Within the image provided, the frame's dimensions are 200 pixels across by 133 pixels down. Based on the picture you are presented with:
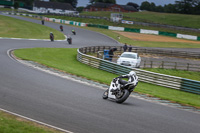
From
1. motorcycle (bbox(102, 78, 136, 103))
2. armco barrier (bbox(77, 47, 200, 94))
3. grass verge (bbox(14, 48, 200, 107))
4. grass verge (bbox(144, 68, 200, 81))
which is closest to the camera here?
motorcycle (bbox(102, 78, 136, 103))

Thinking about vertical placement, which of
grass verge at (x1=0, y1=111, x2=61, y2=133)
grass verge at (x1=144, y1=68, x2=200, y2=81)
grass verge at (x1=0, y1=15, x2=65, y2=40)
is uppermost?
grass verge at (x1=0, y1=111, x2=61, y2=133)

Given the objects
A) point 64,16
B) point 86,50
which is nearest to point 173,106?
point 86,50

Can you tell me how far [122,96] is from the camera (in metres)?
11.5

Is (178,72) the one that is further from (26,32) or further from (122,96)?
(26,32)

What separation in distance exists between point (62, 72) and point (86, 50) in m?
16.0

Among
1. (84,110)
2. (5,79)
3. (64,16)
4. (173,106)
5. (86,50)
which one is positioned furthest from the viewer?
(64,16)

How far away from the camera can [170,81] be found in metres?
19.2

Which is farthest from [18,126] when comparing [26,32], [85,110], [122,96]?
[26,32]

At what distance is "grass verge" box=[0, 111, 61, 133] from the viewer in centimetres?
A: 730

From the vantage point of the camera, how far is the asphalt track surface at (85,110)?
28.2 ft

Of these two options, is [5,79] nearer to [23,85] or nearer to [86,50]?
[23,85]

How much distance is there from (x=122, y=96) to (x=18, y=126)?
194 inches

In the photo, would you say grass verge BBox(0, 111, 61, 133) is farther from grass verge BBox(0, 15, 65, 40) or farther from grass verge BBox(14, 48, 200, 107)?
grass verge BBox(0, 15, 65, 40)

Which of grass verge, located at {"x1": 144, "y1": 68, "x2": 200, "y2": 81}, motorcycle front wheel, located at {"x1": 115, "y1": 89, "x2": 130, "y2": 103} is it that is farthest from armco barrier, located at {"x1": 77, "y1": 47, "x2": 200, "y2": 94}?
motorcycle front wheel, located at {"x1": 115, "y1": 89, "x2": 130, "y2": 103}
